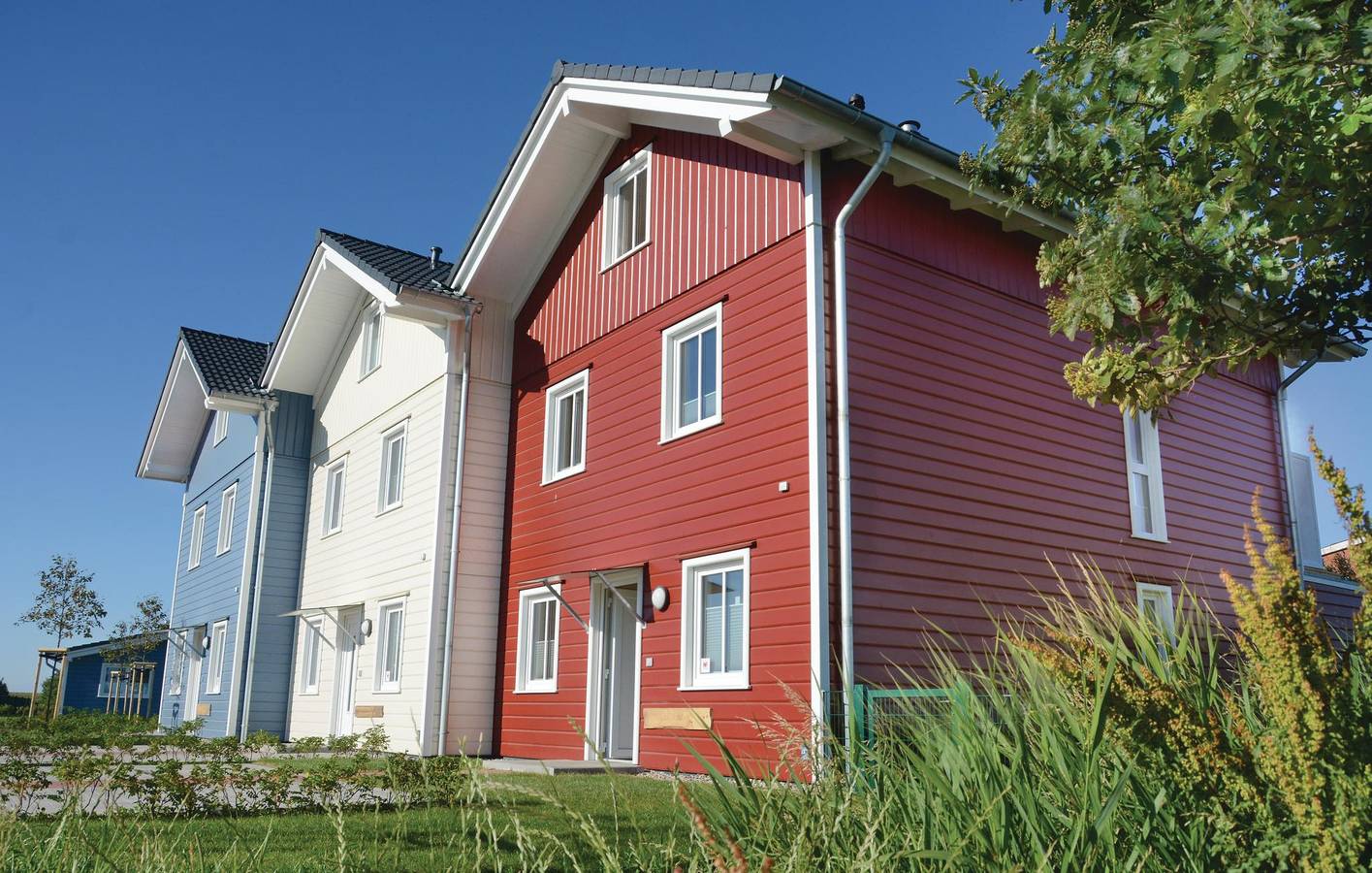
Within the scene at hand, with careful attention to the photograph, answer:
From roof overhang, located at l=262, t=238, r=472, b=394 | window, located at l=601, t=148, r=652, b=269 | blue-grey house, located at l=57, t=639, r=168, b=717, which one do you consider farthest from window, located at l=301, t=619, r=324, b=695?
blue-grey house, located at l=57, t=639, r=168, b=717

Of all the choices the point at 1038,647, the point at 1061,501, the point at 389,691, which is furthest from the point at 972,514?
the point at 389,691

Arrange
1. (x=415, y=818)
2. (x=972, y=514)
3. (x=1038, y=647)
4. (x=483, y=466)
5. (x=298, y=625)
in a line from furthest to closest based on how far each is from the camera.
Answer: (x=298, y=625) < (x=483, y=466) < (x=972, y=514) < (x=415, y=818) < (x=1038, y=647)

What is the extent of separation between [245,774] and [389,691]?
826 cm

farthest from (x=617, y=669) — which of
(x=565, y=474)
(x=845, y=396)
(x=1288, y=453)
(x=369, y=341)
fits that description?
(x=1288, y=453)

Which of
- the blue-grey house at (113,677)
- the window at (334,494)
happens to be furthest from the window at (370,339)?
the blue-grey house at (113,677)

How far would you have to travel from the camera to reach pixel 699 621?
1098cm

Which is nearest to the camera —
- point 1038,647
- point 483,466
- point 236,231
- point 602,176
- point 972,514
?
point 1038,647

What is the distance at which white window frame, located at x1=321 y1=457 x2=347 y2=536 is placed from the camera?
19.5m

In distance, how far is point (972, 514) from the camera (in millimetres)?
10836

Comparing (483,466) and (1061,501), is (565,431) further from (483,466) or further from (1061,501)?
(1061,501)

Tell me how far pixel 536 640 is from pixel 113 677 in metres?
29.3

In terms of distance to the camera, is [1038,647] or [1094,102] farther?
[1094,102]

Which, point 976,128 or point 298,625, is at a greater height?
point 976,128

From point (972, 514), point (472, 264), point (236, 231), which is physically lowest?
point (972, 514)
